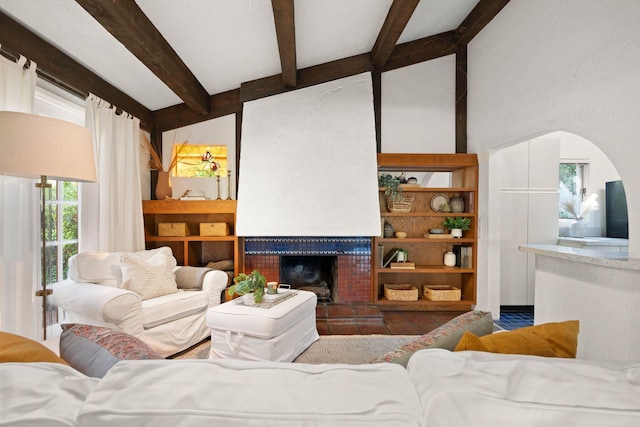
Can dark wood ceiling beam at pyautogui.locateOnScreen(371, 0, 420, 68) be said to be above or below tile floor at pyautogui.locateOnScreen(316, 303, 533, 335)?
above

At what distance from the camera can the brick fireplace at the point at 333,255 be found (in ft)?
11.9

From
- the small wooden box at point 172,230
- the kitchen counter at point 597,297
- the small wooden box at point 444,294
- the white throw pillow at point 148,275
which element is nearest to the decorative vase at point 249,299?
the white throw pillow at point 148,275

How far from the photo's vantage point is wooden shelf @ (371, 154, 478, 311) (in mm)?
3561

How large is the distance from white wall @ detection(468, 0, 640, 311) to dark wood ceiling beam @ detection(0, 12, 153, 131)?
11.8 feet

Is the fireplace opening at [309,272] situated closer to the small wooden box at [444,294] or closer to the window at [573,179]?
the small wooden box at [444,294]

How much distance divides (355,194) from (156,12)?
7.65 feet

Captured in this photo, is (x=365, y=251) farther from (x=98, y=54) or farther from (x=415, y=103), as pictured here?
(x=98, y=54)

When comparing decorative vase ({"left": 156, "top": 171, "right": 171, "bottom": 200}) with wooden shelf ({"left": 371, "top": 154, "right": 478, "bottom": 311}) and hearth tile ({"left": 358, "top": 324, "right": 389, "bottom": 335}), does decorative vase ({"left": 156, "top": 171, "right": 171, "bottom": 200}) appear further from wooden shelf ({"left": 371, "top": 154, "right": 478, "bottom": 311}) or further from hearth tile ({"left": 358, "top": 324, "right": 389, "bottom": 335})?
hearth tile ({"left": 358, "top": 324, "right": 389, "bottom": 335})

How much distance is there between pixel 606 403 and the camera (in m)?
0.50

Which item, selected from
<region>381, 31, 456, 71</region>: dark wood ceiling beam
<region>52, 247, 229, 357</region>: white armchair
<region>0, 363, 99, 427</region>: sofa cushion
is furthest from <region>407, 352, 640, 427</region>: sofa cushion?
Result: <region>381, 31, 456, 71</region>: dark wood ceiling beam

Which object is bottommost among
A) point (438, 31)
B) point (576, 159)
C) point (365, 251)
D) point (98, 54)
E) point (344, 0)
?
point (365, 251)

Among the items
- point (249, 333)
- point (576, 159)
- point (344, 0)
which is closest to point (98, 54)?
point (344, 0)

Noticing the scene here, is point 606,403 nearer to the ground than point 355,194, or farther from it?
nearer to the ground

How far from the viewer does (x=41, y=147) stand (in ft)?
4.91
